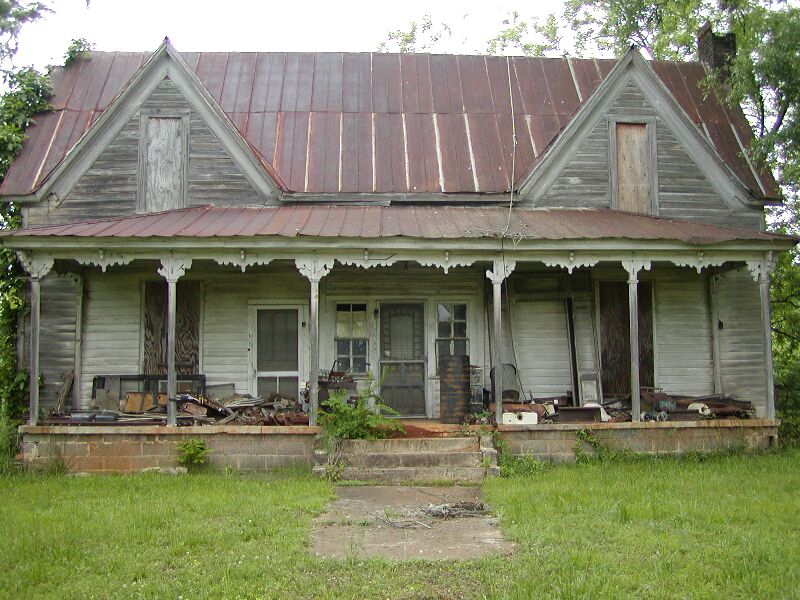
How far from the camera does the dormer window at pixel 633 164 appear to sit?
46.2 feet

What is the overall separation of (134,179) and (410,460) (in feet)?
24.1

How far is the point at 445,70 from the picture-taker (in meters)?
16.5

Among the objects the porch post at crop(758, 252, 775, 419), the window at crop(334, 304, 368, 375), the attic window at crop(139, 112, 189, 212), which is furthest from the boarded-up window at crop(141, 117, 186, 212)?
the porch post at crop(758, 252, 775, 419)

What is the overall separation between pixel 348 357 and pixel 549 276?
13.2 ft

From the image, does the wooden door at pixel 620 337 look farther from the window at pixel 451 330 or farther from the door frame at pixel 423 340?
the door frame at pixel 423 340

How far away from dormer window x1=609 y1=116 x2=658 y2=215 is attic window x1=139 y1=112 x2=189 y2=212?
801 cm

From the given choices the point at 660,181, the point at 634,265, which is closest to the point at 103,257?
the point at 634,265

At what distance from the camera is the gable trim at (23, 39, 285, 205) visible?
1343cm

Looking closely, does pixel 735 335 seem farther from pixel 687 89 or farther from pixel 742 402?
pixel 687 89

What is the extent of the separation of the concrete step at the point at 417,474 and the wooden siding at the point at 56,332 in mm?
5988

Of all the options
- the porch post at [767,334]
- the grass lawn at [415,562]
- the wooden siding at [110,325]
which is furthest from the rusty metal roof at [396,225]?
the grass lawn at [415,562]

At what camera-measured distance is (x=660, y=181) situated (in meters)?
14.2

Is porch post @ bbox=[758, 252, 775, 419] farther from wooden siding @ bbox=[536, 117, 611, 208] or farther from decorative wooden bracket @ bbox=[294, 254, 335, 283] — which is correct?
decorative wooden bracket @ bbox=[294, 254, 335, 283]

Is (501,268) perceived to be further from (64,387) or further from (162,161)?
(64,387)
